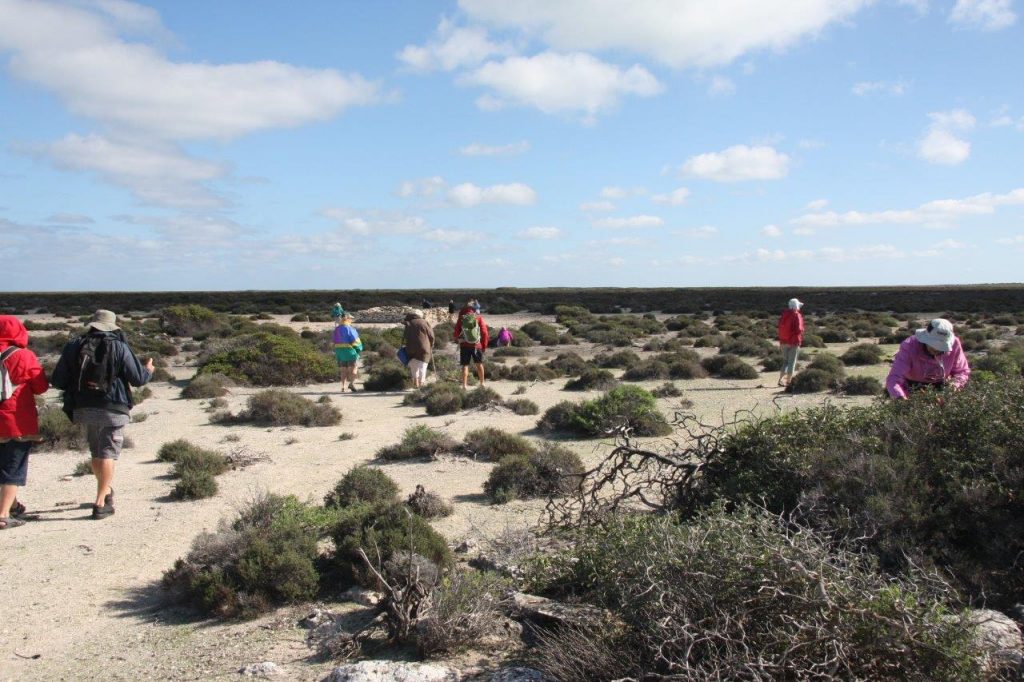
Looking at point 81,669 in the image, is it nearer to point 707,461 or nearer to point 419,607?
point 419,607

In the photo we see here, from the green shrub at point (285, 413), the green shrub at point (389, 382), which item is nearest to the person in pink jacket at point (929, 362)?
the green shrub at point (285, 413)

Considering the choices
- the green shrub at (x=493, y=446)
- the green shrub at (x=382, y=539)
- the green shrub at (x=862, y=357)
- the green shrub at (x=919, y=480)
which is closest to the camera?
the green shrub at (x=919, y=480)

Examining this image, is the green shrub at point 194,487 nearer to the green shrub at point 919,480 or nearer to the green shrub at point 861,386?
the green shrub at point 919,480

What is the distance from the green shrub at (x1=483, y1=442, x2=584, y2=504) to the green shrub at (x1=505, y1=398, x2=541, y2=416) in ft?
16.0

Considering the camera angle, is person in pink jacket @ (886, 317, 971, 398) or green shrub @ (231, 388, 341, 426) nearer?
person in pink jacket @ (886, 317, 971, 398)

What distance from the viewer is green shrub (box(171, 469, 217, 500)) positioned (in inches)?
309

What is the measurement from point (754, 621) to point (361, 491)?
4.78m

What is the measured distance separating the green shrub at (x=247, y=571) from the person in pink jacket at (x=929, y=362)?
4838mm

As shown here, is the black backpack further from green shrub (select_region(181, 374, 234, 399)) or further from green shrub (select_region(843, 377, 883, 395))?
green shrub (select_region(843, 377, 883, 395))

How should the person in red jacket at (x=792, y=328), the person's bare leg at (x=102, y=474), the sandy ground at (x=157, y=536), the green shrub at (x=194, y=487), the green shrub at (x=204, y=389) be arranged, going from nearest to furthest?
the sandy ground at (x=157, y=536)
the person's bare leg at (x=102, y=474)
the green shrub at (x=194, y=487)
the person in red jacket at (x=792, y=328)
the green shrub at (x=204, y=389)

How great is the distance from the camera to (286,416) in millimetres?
12219

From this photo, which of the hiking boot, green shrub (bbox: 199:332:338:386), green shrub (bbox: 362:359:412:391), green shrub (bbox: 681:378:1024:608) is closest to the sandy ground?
the hiking boot

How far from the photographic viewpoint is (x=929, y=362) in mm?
6191

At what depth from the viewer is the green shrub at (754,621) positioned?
2998 millimetres
